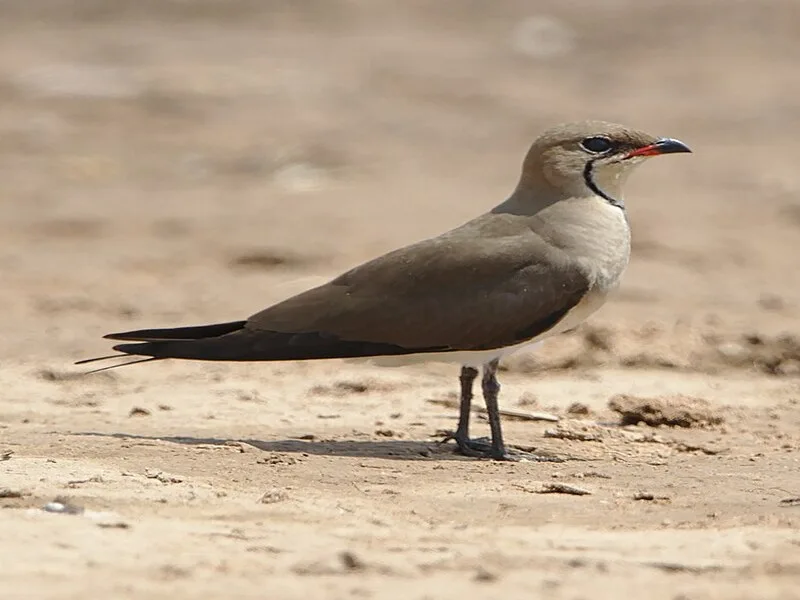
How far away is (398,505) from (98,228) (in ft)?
25.3

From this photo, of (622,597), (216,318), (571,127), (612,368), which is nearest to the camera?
(622,597)

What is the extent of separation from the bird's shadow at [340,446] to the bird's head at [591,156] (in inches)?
49.9

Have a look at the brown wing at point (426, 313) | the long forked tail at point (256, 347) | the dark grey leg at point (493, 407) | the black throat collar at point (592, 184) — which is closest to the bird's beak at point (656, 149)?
the black throat collar at point (592, 184)

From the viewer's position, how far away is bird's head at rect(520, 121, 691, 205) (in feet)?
24.4

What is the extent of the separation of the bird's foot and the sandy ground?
14 cm

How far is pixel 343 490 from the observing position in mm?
5988

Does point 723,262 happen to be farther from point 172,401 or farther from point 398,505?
point 398,505

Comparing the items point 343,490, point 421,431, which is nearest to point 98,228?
point 421,431

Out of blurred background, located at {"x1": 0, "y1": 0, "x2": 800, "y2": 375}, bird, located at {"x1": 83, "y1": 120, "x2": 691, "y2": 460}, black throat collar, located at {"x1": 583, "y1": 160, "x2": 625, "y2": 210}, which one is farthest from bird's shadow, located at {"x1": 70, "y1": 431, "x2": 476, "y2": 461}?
blurred background, located at {"x1": 0, "y1": 0, "x2": 800, "y2": 375}

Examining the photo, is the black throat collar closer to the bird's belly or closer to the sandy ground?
the bird's belly

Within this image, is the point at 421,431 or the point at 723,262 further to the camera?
the point at 723,262

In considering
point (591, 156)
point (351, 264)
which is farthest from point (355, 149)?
point (591, 156)

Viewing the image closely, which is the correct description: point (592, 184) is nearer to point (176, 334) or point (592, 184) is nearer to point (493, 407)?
point (493, 407)

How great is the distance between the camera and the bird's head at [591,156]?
7.44 metres
